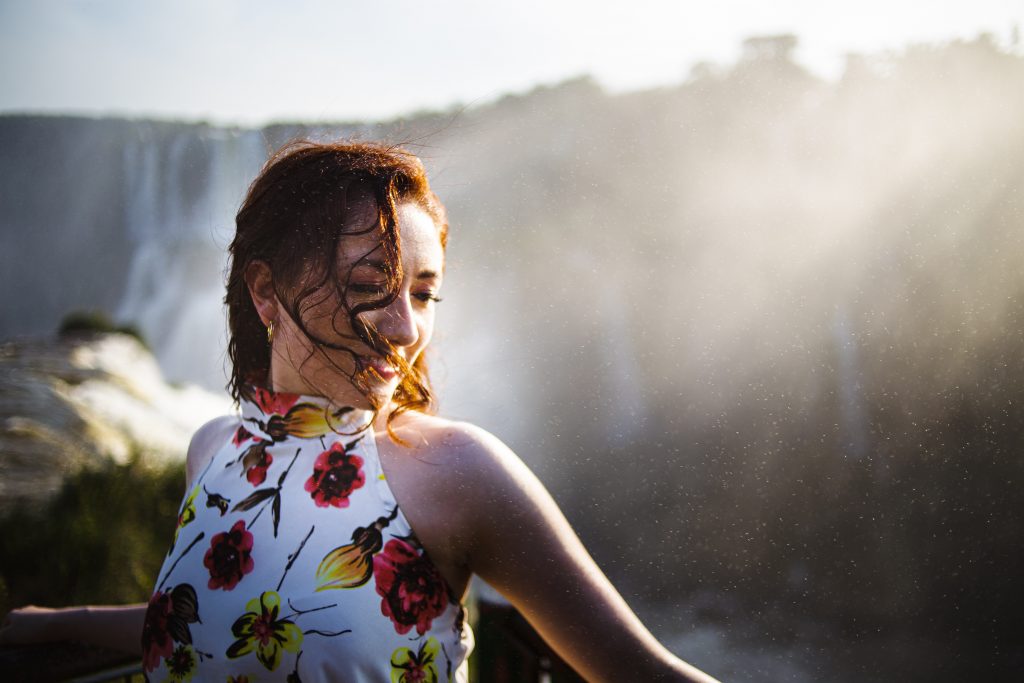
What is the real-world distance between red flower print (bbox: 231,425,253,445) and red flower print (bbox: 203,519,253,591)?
0.13 m

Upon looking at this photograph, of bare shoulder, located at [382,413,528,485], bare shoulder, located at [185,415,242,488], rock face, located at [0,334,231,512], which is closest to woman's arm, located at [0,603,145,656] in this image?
bare shoulder, located at [185,415,242,488]

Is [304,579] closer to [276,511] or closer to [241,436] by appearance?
[276,511]

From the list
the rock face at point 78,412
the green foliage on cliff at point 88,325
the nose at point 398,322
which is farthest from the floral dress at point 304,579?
the green foliage on cliff at point 88,325

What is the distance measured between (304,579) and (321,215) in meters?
0.41

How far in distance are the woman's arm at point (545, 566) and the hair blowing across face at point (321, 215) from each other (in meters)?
0.16

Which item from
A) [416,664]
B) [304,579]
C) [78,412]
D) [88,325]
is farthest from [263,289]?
[88,325]

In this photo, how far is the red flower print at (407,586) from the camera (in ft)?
2.44

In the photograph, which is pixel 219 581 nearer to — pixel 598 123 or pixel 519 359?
pixel 598 123

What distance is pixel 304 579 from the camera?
2.48 feet

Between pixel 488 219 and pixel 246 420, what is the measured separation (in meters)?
12.4

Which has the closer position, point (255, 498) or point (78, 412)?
point (255, 498)

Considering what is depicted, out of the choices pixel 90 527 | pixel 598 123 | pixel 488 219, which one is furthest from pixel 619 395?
pixel 90 527

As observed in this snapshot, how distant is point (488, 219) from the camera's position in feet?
42.9

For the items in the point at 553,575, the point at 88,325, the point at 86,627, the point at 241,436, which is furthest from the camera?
the point at 88,325
